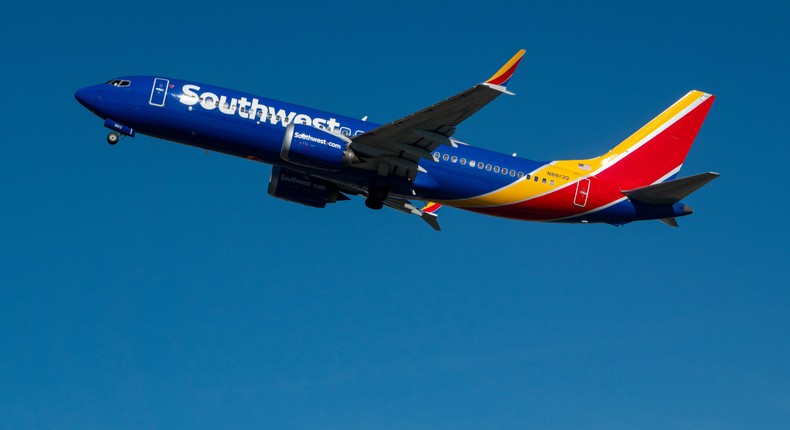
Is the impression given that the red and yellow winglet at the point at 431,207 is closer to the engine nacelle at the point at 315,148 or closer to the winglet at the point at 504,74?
the engine nacelle at the point at 315,148

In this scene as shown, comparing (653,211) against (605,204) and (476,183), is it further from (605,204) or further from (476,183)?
(476,183)

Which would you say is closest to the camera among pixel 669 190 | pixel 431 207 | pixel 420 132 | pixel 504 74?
pixel 504 74

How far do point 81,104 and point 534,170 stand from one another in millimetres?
24163

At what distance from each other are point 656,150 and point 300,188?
20374 mm

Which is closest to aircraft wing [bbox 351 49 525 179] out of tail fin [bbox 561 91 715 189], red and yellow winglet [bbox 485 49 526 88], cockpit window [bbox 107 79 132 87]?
red and yellow winglet [bbox 485 49 526 88]

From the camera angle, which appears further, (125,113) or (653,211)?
(653,211)

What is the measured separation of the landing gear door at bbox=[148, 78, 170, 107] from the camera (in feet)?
183

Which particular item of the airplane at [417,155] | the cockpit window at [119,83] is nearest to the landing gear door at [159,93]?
the airplane at [417,155]

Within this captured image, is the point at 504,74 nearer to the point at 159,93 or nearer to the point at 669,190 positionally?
the point at 669,190

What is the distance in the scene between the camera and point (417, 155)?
56.2 m

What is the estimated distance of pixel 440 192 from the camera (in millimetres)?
58375

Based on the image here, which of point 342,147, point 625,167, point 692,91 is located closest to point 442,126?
point 342,147

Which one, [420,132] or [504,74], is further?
[420,132]

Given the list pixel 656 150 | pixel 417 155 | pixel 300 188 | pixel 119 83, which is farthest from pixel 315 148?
pixel 656 150
